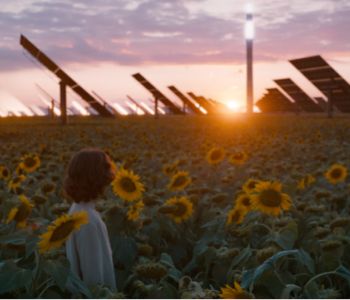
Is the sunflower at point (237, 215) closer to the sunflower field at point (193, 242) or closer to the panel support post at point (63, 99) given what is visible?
the sunflower field at point (193, 242)

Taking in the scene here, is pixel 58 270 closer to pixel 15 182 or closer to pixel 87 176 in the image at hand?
pixel 87 176

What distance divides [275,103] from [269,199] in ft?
134

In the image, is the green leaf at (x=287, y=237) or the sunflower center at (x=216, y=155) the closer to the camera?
the green leaf at (x=287, y=237)

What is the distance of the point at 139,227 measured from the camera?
13.1 ft

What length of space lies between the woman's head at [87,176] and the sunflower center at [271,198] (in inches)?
Answer: 35.1

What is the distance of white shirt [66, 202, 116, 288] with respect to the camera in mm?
3260

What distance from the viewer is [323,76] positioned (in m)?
27.6

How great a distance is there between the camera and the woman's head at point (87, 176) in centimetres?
351

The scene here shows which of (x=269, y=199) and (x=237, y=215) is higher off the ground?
(x=269, y=199)

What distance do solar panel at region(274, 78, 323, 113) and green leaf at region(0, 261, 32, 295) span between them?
33.5m

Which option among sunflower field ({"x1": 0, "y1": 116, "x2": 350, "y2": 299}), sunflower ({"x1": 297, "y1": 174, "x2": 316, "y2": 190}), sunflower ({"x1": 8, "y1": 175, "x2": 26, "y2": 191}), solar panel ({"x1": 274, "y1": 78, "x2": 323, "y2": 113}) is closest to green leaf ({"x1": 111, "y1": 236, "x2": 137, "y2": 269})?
sunflower field ({"x1": 0, "y1": 116, "x2": 350, "y2": 299})

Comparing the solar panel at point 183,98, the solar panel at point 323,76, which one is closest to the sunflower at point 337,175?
the solar panel at point 323,76

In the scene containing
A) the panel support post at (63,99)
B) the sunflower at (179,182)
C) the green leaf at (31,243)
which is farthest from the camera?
the panel support post at (63,99)

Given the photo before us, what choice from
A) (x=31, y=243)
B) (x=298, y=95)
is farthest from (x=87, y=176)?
(x=298, y=95)
